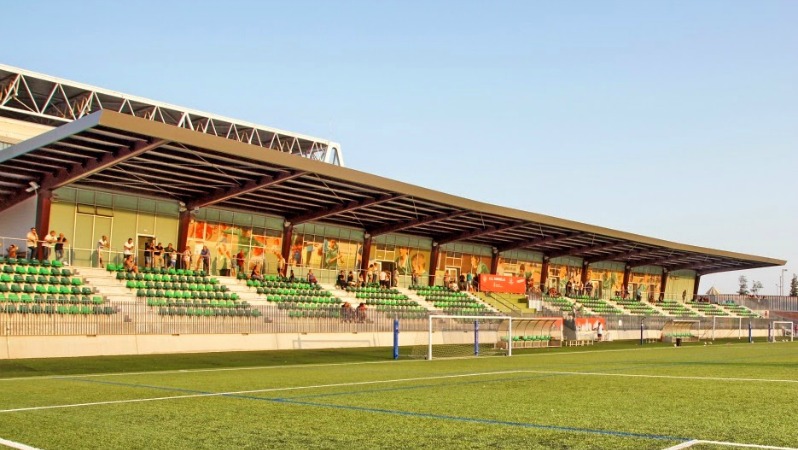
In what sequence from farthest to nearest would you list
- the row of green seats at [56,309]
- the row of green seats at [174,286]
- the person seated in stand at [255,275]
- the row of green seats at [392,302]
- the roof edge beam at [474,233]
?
the roof edge beam at [474,233] < the row of green seats at [392,302] < the person seated in stand at [255,275] < the row of green seats at [174,286] < the row of green seats at [56,309]

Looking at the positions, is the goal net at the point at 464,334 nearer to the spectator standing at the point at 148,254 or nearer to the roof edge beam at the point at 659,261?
the spectator standing at the point at 148,254

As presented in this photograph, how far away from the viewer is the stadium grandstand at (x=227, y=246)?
2839 cm

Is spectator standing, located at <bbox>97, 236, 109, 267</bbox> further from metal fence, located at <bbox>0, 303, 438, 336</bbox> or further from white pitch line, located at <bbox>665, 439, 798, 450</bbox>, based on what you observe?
white pitch line, located at <bbox>665, 439, 798, 450</bbox>

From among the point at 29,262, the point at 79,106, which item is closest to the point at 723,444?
the point at 29,262

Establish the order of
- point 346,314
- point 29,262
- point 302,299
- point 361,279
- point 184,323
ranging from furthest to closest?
point 361,279 < point 302,299 < point 346,314 < point 29,262 < point 184,323

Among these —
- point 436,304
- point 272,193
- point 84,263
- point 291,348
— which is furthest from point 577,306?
point 84,263

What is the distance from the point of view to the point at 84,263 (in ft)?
115

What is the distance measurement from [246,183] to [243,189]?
A: 299 mm

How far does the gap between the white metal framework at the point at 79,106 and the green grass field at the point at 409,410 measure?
43815 mm

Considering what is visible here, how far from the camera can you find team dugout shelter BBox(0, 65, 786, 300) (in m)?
31.2

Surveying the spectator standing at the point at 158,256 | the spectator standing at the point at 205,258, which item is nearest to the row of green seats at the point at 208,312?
the spectator standing at the point at 158,256

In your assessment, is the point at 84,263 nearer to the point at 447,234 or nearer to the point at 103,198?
the point at 103,198

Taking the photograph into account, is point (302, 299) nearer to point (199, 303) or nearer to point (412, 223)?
point (199, 303)

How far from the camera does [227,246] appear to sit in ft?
141
